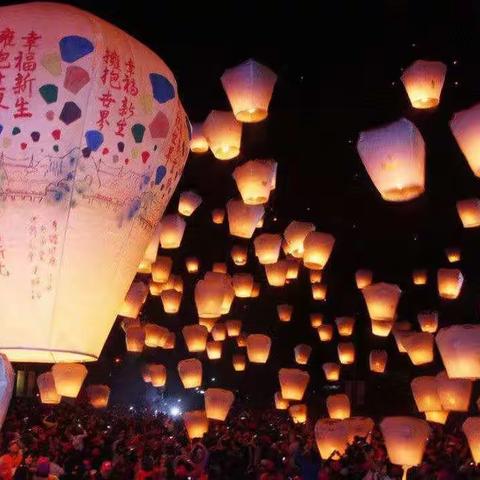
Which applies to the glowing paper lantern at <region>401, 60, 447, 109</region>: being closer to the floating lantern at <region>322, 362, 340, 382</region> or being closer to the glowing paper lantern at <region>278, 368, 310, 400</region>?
the glowing paper lantern at <region>278, 368, 310, 400</region>

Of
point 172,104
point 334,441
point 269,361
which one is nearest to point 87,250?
point 172,104

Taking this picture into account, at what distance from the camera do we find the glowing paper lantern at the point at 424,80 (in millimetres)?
7758

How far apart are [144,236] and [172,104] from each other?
0.66 meters

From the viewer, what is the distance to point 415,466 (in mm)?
7980

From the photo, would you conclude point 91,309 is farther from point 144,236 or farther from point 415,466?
point 415,466

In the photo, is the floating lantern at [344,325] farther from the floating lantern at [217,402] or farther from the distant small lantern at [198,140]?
the distant small lantern at [198,140]

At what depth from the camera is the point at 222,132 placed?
27.6 feet

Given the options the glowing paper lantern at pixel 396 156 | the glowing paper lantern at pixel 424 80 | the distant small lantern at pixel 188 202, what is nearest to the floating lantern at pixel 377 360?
the distant small lantern at pixel 188 202

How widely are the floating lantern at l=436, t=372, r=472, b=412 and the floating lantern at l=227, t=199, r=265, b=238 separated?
3690mm

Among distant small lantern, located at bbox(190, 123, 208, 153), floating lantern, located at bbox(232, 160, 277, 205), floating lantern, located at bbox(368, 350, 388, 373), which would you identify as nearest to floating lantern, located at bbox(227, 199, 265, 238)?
floating lantern, located at bbox(232, 160, 277, 205)

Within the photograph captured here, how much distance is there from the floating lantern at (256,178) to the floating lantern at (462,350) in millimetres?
2661

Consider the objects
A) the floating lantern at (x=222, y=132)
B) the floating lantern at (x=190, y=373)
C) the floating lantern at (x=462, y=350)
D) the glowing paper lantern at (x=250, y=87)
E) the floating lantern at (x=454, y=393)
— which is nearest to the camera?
the glowing paper lantern at (x=250, y=87)

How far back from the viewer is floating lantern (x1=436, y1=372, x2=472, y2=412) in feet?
37.9

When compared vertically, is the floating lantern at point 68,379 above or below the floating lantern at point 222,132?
below
